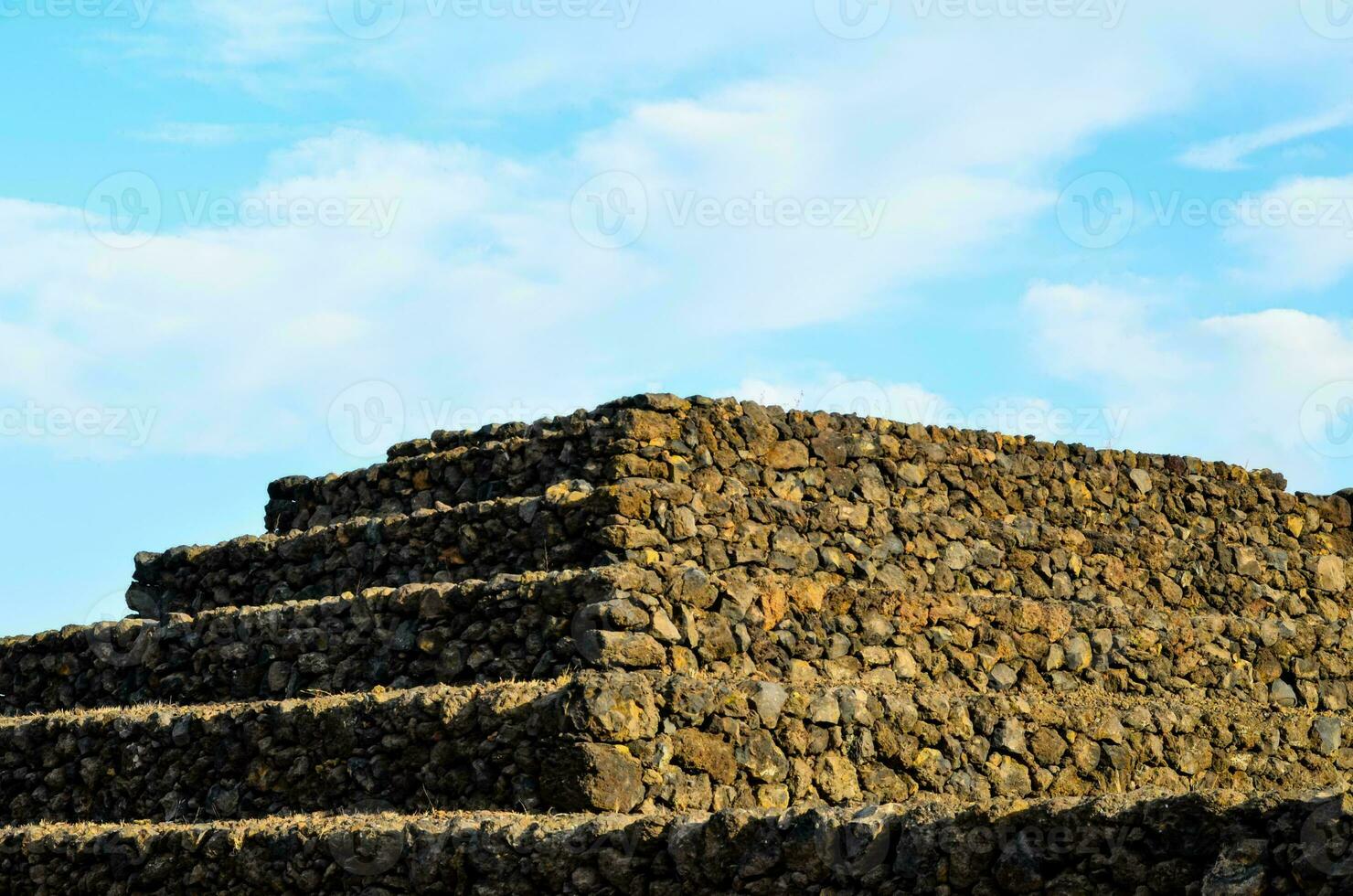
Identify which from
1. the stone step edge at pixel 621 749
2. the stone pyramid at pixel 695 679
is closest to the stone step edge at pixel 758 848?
the stone pyramid at pixel 695 679

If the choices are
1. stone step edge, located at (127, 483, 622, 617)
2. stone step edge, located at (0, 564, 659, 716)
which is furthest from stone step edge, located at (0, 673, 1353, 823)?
stone step edge, located at (127, 483, 622, 617)

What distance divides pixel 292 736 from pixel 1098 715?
20.6 ft

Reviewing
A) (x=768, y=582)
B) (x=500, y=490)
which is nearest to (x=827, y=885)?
(x=768, y=582)

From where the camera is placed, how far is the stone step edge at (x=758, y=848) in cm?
713

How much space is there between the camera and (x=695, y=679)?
11.3 metres

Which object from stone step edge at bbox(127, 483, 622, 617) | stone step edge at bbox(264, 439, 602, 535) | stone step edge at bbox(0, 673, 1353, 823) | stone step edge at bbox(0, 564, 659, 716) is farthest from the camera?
stone step edge at bbox(264, 439, 602, 535)

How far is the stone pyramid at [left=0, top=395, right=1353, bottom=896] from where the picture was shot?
9.22 meters

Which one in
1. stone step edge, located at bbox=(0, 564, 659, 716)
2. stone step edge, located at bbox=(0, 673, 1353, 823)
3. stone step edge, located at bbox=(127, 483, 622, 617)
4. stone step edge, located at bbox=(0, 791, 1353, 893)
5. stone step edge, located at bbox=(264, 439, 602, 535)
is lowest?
stone step edge, located at bbox=(0, 791, 1353, 893)

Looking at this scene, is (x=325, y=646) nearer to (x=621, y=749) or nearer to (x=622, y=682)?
(x=622, y=682)

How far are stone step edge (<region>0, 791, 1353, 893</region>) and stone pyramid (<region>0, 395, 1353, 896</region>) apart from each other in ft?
0.07

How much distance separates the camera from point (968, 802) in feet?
27.5

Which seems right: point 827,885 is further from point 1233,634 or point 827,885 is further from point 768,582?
point 1233,634

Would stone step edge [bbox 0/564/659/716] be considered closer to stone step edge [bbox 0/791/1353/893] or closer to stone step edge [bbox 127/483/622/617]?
stone step edge [bbox 127/483/622/617]

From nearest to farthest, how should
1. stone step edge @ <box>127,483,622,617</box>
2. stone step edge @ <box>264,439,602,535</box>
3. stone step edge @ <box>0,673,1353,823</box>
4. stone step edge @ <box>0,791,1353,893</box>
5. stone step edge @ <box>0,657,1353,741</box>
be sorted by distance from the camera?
stone step edge @ <box>0,791,1353,893</box>, stone step edge @ <box>0,673,1353,823</box>, stone step edge @ <box>0,657,1353,741</box>, stone step edge @ <box>127,483,622,617</box>, stone step edge @ <box>264,439,602,535</box>
